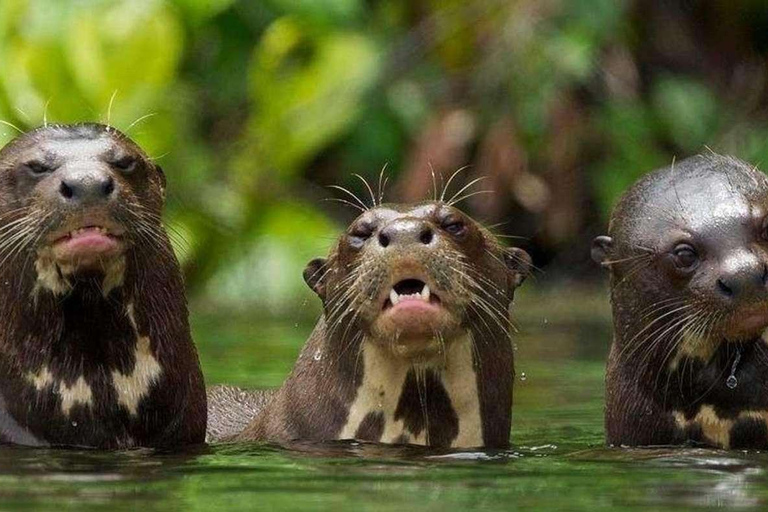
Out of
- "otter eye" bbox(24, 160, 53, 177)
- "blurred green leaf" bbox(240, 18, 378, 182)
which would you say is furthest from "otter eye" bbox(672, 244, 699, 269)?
"blurred green leaf" bbox(240, 18, 378, 182)

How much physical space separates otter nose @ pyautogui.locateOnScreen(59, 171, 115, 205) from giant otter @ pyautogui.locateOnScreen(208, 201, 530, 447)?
0.79 m

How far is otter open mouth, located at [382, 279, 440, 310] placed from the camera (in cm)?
579

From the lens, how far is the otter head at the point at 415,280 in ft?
18.9

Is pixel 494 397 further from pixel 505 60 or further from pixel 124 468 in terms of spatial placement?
pixel 505 60

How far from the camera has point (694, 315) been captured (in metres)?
5.87

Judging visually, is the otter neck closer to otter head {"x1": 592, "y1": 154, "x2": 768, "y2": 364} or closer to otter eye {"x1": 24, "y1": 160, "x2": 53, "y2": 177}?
otter head {"x1": 592, "y1": 154, "x2": 768, "y2": 364}

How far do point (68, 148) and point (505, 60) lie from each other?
A: 6948mm

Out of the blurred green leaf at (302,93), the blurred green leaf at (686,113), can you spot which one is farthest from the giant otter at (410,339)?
the blurred green leaf at (686,113)

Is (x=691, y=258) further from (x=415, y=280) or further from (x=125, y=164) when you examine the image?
(x=125, y=164)

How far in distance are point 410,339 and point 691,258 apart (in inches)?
33.0

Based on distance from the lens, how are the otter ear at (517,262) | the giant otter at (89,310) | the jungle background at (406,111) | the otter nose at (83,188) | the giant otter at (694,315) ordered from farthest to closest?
the jungle background at (406,111), the otter ear at (517,262), the giant otter at (694,315), the giant otter at (89,310), the otter nose at (83,188)

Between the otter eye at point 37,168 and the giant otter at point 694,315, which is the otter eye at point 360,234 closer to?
the giant otter at point 694,315

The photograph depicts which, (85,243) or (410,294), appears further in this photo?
(410,294)

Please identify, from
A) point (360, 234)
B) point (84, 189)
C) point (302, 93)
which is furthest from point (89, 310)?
point (302, 93)
